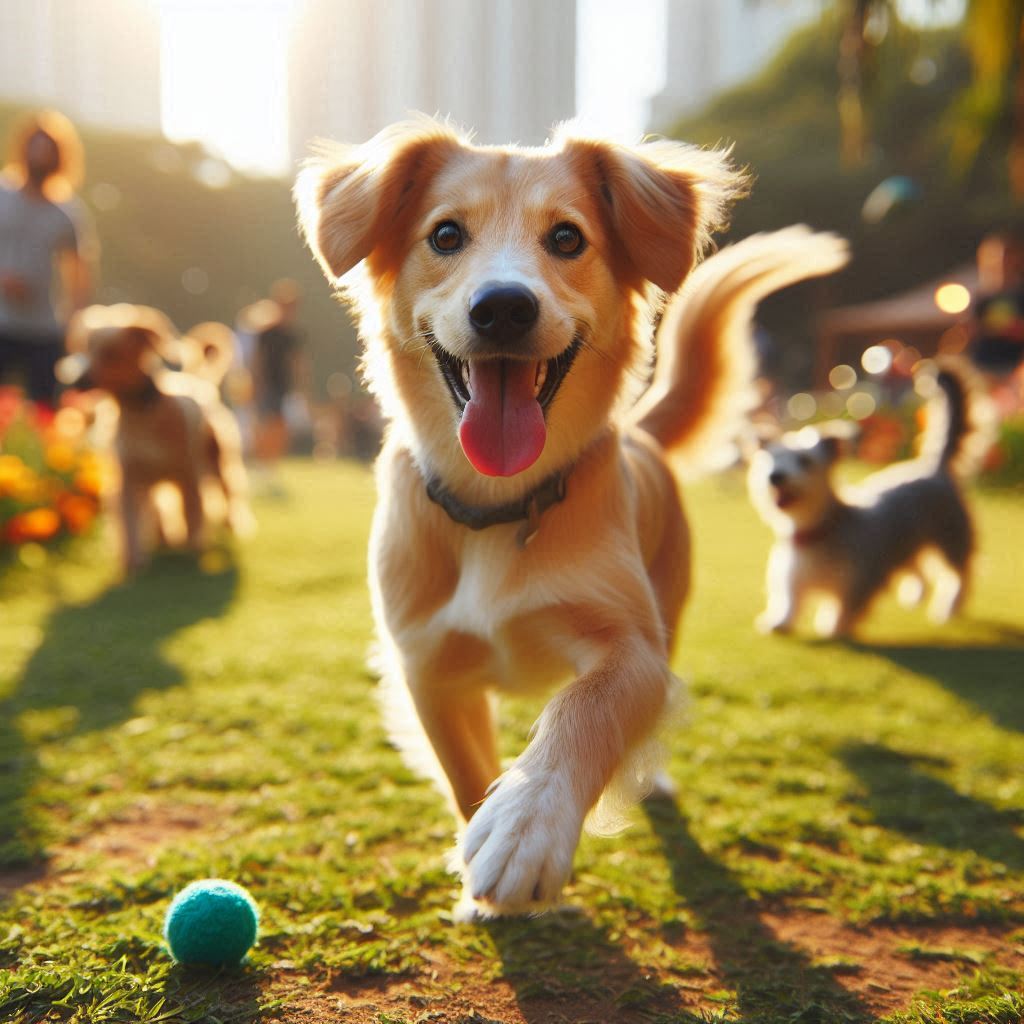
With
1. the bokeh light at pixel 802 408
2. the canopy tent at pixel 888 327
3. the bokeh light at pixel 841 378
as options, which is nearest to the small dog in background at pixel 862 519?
the bokeh light at pixel 802 408

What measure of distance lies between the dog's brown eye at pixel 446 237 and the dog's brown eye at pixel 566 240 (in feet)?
0.76

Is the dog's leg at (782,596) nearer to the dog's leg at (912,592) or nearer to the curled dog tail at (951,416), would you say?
the dog's leg at (912,592)

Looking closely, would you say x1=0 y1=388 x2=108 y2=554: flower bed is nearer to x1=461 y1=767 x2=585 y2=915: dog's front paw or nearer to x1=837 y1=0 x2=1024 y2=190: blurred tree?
x1=461 y1=767 x2=585 y2=915: dog's front paw

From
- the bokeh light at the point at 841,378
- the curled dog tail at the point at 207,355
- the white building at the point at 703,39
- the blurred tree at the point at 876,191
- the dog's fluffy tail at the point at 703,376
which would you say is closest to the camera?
the dog's fluffy tail at the point at 703,376

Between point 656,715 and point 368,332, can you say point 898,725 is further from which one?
point 368,332

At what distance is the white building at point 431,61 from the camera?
180 ft

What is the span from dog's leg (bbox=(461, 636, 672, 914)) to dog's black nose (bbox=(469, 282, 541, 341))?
29.0 inches

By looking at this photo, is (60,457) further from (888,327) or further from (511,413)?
(888,327)

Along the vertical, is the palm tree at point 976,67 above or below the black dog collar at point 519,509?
above

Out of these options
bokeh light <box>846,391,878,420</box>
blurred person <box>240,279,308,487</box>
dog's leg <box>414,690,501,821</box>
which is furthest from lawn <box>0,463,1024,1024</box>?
bokeh light <box>846,391,878,420</box>

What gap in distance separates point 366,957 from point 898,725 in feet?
8.18

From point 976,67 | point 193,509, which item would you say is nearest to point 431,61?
point 976,67

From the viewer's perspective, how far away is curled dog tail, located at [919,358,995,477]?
5.96 m

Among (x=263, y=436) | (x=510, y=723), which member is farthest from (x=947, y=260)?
(x=510, y=723)
